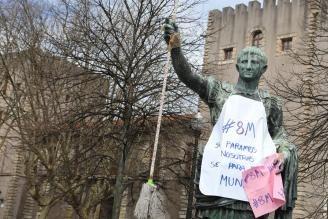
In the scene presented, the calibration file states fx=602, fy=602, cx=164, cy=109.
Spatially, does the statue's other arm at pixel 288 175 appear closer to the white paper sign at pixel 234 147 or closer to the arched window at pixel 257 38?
the white paper sign at pixel 234 147

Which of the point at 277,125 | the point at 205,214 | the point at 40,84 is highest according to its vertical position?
the point at 40,84

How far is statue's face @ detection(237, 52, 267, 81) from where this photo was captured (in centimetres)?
500

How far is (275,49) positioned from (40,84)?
61.7ft

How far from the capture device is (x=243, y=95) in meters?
5.04

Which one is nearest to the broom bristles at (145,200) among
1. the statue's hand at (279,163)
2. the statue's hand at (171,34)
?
the statue's hand at (279,163)

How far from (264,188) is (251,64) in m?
1.04

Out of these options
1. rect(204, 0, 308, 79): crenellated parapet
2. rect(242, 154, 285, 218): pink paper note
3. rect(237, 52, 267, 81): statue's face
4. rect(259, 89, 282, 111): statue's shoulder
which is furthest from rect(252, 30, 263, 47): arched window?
rect(242, 154, 285, 218): pink paper note

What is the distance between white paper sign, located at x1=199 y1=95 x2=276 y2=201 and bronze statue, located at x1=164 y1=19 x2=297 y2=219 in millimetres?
67

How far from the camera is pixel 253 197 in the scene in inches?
185

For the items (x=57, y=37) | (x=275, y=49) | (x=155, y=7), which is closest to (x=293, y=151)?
(x=155, y=7)

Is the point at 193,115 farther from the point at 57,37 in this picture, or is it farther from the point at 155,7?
the point at 57,37

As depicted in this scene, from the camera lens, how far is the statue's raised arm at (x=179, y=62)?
4723 mm

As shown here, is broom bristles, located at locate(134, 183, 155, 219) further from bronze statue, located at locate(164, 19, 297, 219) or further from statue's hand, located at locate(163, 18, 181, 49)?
statue's hand, located at locate(163, 18, 181, 49)

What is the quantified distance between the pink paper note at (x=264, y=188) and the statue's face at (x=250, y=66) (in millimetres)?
714
